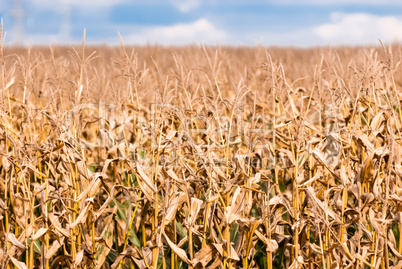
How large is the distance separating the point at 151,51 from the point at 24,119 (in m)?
8.27

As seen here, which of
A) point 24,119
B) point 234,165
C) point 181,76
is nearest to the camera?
point 234,165

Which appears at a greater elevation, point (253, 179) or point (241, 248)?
A: point (253, 179)

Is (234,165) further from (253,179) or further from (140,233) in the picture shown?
(140,233)

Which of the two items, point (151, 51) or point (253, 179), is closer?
point (253, 179)

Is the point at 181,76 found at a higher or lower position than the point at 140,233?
higher

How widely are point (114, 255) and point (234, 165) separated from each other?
974 mm

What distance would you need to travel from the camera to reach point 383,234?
6.94 ft

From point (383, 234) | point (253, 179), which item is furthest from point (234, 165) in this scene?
point (383, 234)

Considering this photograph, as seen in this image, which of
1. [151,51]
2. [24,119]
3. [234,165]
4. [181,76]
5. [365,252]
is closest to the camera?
[365,252]

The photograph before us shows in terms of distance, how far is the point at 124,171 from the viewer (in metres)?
2.86

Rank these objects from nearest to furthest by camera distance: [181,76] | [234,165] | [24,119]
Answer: [234,165], [181,76], [24,119]

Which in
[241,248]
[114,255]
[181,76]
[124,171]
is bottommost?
[114,255]

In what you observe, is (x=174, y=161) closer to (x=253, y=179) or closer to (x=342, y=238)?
(x=253, y=179)

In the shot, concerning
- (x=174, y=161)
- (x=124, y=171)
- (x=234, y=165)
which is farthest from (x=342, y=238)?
(x=124, y=171)
